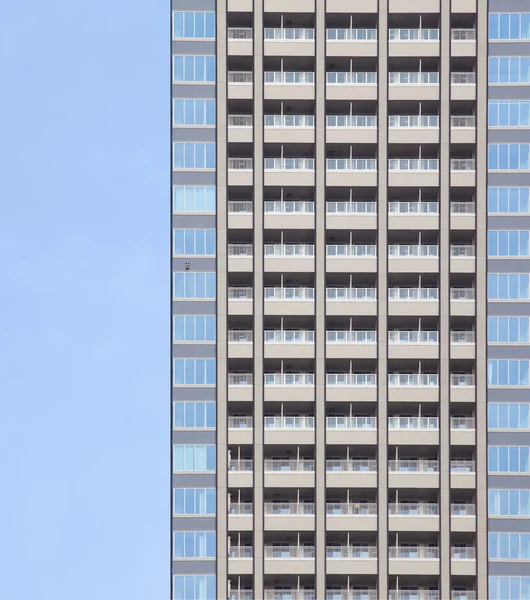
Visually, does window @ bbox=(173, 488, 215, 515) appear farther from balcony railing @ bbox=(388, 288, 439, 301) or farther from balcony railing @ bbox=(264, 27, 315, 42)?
balcony railing @ bbox=(264, 27, 315, 42)

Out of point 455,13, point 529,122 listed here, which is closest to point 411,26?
point 455,13

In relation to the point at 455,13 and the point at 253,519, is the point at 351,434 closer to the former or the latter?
A: the point at 253,519

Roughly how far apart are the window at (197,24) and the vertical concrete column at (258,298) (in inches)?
156

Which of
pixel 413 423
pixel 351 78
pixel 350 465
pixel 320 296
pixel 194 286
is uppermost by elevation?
pixel 351 78

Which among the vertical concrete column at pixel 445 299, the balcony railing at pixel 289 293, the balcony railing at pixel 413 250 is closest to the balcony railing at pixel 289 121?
the vertical concrete column at pixel 445 299

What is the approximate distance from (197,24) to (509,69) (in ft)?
90.9

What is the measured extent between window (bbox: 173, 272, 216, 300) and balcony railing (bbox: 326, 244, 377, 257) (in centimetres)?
1068

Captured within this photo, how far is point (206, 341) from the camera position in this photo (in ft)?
304

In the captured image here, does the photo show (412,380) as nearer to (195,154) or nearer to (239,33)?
(195,154)

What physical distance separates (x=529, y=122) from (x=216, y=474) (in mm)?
40763

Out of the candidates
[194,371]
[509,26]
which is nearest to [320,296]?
[194,371]

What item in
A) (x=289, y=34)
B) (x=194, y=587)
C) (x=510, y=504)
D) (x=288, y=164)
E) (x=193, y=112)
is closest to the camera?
(x=194, y=587)

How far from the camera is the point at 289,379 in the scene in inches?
3661

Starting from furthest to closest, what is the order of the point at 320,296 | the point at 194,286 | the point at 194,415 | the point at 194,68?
the point at 194,68, the point at 320,296, the point at 194,286, the point at 194,415
